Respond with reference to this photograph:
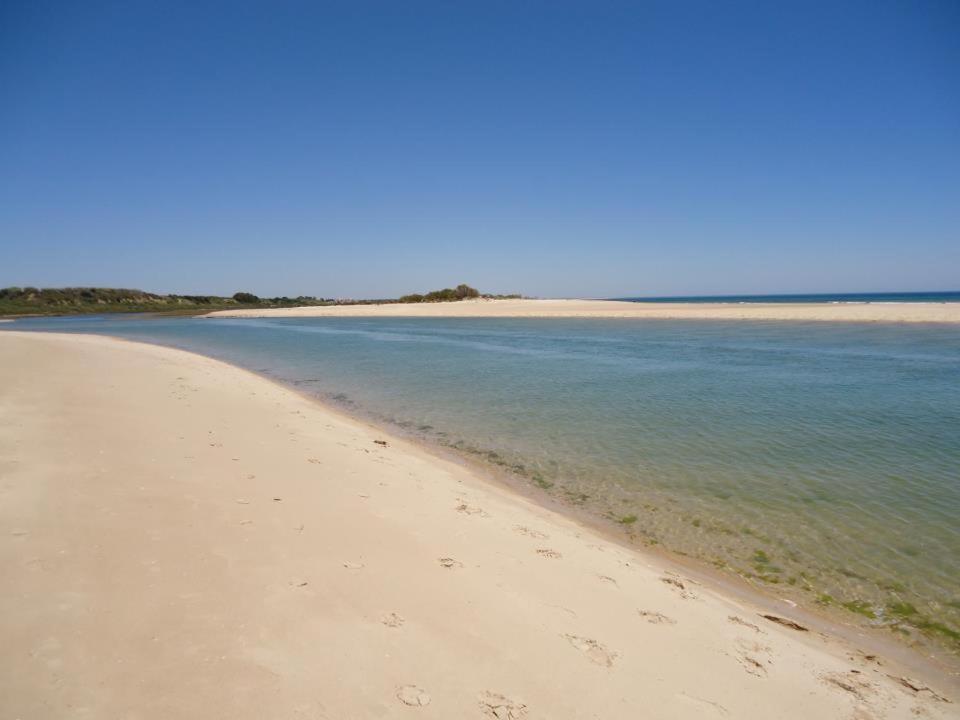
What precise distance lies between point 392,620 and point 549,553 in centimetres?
192

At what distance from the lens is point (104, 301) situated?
85250mm

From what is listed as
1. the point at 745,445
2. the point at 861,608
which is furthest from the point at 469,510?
the point at 745,445

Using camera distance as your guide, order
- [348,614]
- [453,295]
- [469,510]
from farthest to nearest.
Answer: [453,295] < [469,510] < [348,614]

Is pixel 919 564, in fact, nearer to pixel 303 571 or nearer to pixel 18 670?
pixel 303 571

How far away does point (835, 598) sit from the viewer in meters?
4.55

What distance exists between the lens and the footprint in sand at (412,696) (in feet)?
8.27

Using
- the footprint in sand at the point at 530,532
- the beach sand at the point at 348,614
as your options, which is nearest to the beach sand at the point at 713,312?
the footprint in sand at the point at 530,532

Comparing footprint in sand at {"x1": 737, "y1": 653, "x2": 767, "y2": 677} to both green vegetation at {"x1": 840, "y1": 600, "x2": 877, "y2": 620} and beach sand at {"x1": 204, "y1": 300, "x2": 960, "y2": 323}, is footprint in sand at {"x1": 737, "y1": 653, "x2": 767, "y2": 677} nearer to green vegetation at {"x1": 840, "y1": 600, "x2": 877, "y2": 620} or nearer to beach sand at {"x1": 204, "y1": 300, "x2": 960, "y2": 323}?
green vegetation at {"x1": 840, "y1": 600, "x2": 877, "y2": 620}

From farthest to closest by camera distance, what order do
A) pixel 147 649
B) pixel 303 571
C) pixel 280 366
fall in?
pixel 280 366 < pixel 303 571 < pixel 147 649

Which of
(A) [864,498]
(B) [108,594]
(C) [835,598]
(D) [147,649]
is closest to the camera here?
(D) [147,649]

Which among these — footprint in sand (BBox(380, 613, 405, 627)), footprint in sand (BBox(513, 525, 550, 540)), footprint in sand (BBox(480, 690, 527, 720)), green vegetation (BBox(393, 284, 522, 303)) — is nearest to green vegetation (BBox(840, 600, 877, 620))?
footprint in sand (BBox(513, 525, 550, 540))

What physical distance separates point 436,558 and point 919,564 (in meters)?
4.94

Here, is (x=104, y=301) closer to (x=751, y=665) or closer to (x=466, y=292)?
(x=466, y=292)

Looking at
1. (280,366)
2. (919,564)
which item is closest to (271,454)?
(919,564)
